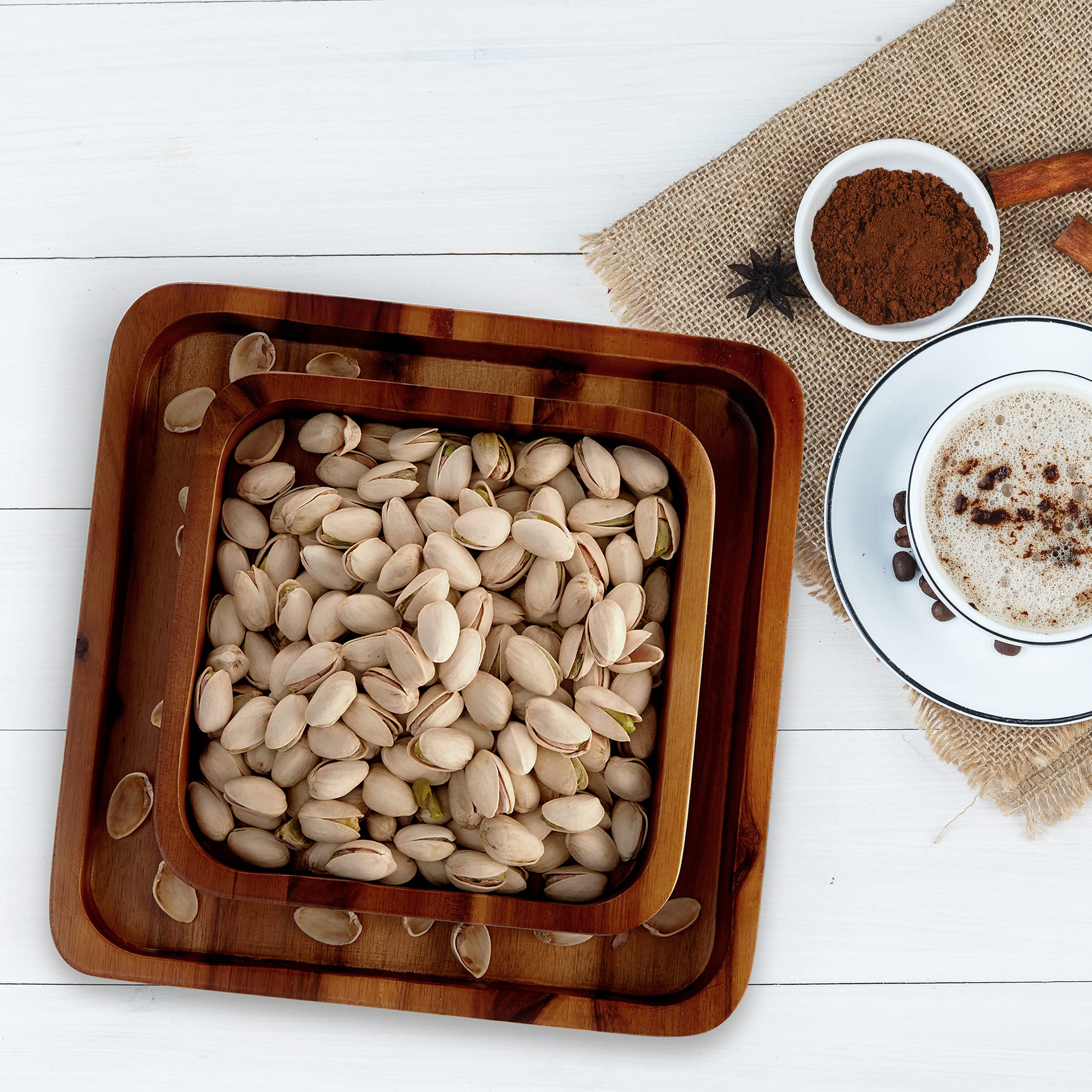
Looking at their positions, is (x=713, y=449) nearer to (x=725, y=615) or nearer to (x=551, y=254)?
(x=725, y=615)

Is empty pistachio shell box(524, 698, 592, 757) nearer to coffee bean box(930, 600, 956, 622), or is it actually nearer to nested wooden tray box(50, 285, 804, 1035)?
nested wooden tray box(50, 285, 804, 1035)

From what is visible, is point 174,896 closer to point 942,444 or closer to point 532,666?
point 532,666

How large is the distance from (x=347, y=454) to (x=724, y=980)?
44cm

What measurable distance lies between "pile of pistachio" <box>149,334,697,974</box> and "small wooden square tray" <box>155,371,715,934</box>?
0.02m

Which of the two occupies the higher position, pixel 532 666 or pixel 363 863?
pixel 532 666

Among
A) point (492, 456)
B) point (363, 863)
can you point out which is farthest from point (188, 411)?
point (363, 863)

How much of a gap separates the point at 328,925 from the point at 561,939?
6.3 inches

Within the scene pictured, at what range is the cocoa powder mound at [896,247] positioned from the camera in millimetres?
720

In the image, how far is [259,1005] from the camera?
764mm

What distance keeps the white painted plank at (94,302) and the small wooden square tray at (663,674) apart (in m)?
0.21

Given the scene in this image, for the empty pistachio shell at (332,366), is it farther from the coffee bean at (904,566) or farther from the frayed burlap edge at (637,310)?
the coffee bean at (904,566)

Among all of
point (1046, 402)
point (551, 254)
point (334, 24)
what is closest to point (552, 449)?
point (551, 254)

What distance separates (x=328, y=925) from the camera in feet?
2.17

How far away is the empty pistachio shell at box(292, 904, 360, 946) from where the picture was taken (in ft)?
2.16
